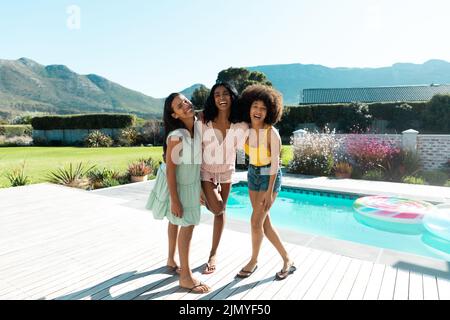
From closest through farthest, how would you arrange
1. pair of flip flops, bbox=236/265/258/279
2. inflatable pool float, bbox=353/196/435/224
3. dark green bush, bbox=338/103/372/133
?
pair of flip flops, bbox=236/265/258/279, inflatable pool float, bbox=353/196/435/224, dark green bush, bbox=338/103/372/133

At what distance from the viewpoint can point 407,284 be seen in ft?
9.21

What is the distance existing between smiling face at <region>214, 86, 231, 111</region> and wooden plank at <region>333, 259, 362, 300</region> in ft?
6.03

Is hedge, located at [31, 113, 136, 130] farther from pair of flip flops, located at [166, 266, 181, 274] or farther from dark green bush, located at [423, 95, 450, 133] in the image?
pair of flip flops, located at [166, 266, 181, 274]

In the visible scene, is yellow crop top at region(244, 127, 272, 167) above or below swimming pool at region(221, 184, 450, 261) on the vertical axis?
above

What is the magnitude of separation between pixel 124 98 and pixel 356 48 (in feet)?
375

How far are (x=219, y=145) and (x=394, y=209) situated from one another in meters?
4.25

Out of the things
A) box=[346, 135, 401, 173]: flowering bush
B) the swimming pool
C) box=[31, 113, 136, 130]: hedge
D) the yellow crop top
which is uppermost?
box=[31, 113, 136, 130]: hedge

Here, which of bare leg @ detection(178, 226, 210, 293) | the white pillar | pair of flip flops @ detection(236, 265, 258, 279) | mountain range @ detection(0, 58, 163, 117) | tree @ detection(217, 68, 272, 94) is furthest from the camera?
mountain range @ detection(0, 58, 163, 117)

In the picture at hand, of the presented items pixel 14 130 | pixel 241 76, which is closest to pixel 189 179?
pixel 14 130

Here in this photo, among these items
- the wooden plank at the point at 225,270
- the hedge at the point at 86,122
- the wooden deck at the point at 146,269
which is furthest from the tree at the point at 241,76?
the wooden plank at the point at 225,270

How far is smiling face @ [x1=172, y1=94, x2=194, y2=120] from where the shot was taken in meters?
2.66

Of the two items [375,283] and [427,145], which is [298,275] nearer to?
[375,283]

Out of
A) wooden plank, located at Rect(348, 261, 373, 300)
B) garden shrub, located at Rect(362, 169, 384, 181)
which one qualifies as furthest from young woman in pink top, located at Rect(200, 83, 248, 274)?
garden shrub, located at Rect(362, 169, 384, 181)

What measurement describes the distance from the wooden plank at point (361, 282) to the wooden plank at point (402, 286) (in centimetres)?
24
